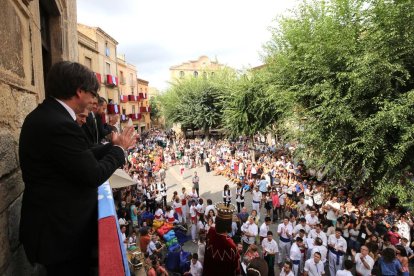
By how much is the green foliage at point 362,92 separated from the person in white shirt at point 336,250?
274 centimetres

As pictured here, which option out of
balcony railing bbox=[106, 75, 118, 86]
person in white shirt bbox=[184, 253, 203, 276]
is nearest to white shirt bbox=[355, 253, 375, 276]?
person in white shirt bbox=[184, 253, 203, 276]

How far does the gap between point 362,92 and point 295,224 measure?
486cm

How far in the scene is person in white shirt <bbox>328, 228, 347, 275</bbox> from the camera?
26.2 feet

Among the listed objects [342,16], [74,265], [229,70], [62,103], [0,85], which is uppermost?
[229,70]

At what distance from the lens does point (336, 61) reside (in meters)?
10.8

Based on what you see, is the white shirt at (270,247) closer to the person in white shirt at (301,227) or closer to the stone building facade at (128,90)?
the person in white shirt at (301,227)

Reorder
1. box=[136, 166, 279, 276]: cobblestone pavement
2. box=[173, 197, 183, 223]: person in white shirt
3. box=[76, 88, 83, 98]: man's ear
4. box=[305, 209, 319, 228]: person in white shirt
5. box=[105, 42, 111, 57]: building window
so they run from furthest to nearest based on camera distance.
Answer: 1. box=[105, 42, 111, 57]: building window
2. box=[136, 166, 279, 276]: cobblestone pavement
3. box=[173, 197, 183, 223]: person in white shirt
4. box=[305, 209, 319, 228]: person in white shirt
5. box=[76, 88, 83, 98]: man's ear

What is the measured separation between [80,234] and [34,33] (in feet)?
6.29

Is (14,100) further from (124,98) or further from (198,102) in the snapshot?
(124,98)

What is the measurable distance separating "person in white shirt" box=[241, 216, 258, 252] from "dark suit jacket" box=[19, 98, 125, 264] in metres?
8.03

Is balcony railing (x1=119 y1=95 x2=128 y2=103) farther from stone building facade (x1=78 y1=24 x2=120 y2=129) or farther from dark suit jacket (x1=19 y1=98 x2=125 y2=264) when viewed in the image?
dark suit jacket (x1=19 y1=98 x2=125 y2=264)

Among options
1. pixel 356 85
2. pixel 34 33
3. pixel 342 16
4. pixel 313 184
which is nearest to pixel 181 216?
pixel 313 184

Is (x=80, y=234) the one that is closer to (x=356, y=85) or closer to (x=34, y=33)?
(x=34, y=33)

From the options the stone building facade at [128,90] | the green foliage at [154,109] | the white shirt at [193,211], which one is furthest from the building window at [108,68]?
the green foliage at [154,109]
